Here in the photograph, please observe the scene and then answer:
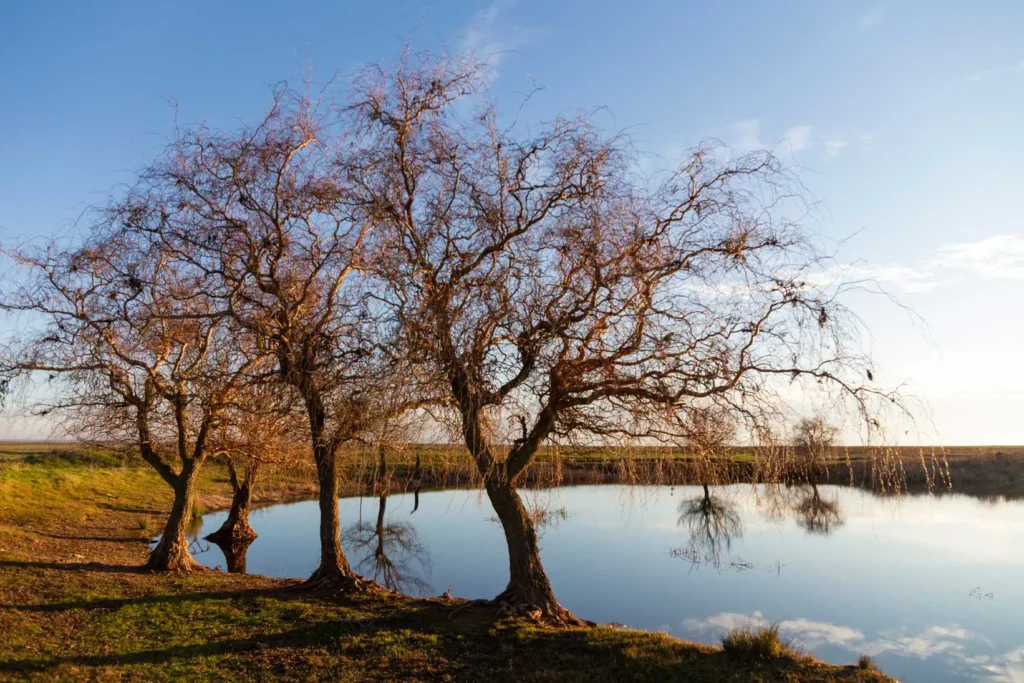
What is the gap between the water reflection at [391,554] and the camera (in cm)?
1662

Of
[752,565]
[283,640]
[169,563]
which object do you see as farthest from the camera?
[752,565]

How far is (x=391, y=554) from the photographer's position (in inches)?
815

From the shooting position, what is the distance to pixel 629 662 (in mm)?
7648

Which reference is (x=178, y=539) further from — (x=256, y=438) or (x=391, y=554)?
(x=391, y=554)

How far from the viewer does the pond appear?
1256 centimetres

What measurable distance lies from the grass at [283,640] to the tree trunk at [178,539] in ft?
1.79

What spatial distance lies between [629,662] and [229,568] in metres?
13.4

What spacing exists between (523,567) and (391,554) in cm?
1224

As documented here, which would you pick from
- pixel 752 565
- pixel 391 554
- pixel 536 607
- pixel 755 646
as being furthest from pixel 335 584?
pixel 752 565

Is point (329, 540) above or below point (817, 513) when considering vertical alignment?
above

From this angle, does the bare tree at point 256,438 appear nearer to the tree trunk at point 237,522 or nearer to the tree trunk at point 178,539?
the tree trunk at point 237,522

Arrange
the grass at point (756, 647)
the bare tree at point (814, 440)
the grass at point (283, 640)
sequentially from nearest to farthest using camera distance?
the bare tree at point (814, 440)
the grass at point (283, 640)
the grass at point (756, 647)

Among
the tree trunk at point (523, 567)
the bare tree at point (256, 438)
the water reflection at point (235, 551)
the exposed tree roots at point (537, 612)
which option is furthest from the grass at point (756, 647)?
the water reflection at point (235, 551)

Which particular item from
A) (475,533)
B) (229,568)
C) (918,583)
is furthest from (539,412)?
(475,533)
